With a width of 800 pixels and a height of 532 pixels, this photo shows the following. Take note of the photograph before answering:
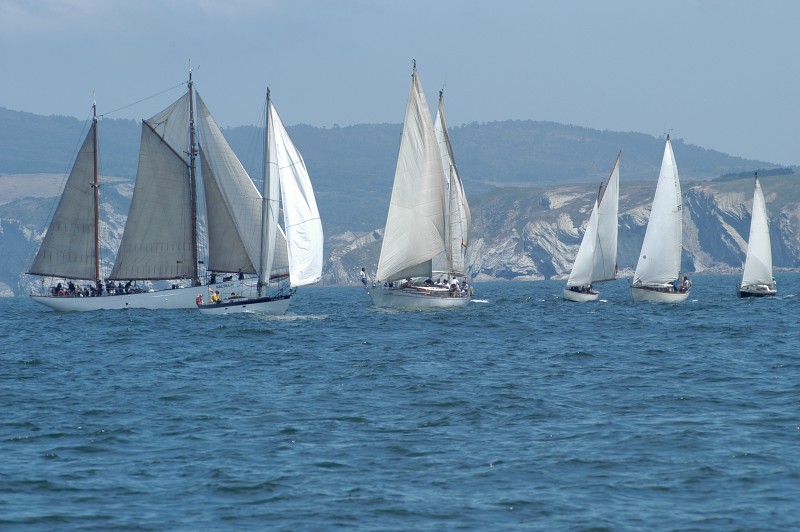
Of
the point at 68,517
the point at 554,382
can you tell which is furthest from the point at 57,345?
the point at 68,517

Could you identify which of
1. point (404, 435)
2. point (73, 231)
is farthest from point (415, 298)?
point (404, 435)

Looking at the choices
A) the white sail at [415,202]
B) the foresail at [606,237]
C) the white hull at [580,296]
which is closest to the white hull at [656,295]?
the foresail at [606,237]

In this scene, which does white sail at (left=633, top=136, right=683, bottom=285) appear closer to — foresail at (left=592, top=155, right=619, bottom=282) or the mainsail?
foresail at (left=592, top=155, right=619, bottom=282)

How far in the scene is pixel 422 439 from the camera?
2716cm

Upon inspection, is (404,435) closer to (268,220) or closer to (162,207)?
(268,220)

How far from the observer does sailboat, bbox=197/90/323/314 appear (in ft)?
216

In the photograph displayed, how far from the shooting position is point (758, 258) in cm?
8944

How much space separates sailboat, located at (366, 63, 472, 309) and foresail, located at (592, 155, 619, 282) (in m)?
14.5

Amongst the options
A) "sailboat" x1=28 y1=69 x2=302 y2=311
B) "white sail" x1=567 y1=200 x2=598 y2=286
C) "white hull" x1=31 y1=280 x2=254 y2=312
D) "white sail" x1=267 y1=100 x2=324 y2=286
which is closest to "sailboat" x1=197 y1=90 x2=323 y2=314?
"white sail" x1=267 y1=100 x2=324 y2=286

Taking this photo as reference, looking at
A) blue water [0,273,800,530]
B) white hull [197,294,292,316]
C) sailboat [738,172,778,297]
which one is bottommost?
blue water [0,273,800,530]

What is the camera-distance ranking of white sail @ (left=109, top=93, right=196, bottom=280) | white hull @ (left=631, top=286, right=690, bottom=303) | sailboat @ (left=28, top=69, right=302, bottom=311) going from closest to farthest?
1. sailboat @ (left=28, top=69, right=302, bottom=311)
2. white sail @ (left=109, top=93, right=196, bottom=280)
3. white hull @ (left=631, top=286, right=690, bottom=303)

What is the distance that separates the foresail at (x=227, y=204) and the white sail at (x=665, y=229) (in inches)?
1090

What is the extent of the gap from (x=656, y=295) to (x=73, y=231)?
41.1m

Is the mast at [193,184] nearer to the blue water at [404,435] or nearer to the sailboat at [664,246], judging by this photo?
the blue water at [404,435]
